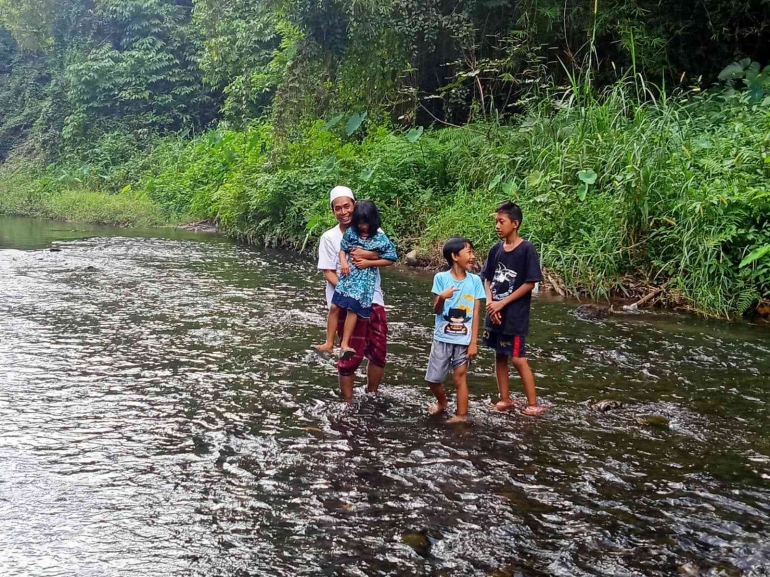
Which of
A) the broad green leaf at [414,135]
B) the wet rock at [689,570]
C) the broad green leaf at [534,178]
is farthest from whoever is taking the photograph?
the broad green leaf at [414,135]

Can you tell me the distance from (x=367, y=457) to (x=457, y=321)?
47.2 inches

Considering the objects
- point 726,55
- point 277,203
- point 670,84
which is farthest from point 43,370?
point 726,55

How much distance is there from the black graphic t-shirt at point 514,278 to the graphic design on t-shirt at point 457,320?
0.39 m

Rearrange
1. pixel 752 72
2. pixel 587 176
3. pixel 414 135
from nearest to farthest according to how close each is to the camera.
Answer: pixel 587 176
pixel 752 72
pixel 414 135

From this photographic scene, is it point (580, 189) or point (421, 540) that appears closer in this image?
point (421, 540)

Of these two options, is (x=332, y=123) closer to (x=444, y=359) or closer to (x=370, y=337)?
(x=370, y=337)

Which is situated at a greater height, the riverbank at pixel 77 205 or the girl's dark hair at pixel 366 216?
the girl's dark hair at pixel 366 216

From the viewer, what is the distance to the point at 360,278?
18.7 ft

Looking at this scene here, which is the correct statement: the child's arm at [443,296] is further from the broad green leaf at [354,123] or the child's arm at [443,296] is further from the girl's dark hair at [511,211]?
the broad green leaf at [354,123]

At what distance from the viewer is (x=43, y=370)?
658 centimetres

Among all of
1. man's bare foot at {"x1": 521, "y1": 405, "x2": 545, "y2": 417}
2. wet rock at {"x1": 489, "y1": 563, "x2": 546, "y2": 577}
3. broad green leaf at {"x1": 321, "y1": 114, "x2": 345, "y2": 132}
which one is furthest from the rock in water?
broad green leaf at {"x1": 321, "y1": 114, "x2": 345, "y2": 132}

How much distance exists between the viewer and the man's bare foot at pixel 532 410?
18.1 feet

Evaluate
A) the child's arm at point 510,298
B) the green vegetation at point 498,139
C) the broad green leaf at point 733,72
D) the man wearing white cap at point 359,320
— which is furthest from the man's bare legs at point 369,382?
the broad green leaf at point 733,72

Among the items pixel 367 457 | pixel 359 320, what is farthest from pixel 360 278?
pixel 367 457
